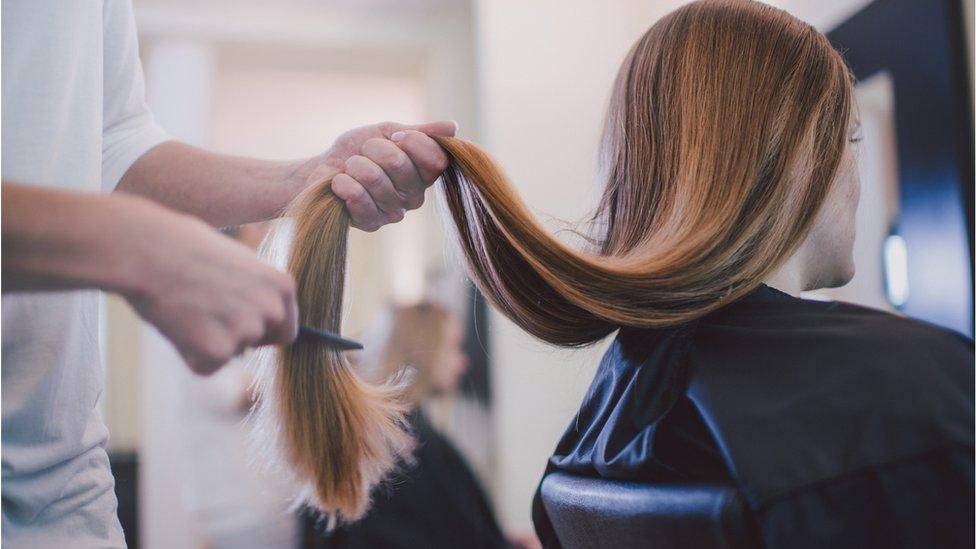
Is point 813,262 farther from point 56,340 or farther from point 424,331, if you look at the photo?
point 424,331

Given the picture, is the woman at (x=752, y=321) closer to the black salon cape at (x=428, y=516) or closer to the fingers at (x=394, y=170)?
the fingers at (x=394, y=170)

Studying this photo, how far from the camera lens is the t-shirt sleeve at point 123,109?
3.07 ft

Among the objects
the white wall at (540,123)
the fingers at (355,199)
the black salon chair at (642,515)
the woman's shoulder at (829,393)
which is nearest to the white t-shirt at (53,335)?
the fingers at (355,199)

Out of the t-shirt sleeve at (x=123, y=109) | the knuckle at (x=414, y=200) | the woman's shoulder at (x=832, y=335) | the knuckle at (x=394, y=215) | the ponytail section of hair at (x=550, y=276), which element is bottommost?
the woman's shoulder at (x=832, y=335)

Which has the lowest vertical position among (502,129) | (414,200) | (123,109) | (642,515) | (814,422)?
(642,515)

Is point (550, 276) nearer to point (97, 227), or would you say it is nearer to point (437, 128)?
point (437, 128)

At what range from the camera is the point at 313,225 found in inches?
33.7

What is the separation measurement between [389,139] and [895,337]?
608mm

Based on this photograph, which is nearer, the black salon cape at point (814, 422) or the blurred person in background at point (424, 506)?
the black salon cape at point (814, 422)

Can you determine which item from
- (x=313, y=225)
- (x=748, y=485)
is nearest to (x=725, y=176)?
(x=748, y=485)

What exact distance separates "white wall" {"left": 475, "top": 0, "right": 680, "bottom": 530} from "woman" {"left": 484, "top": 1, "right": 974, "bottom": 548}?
1.66m

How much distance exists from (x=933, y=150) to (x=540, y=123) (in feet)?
4.56

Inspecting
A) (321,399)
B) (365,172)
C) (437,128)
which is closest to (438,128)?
(437,128)

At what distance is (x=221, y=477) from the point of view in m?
5.32
